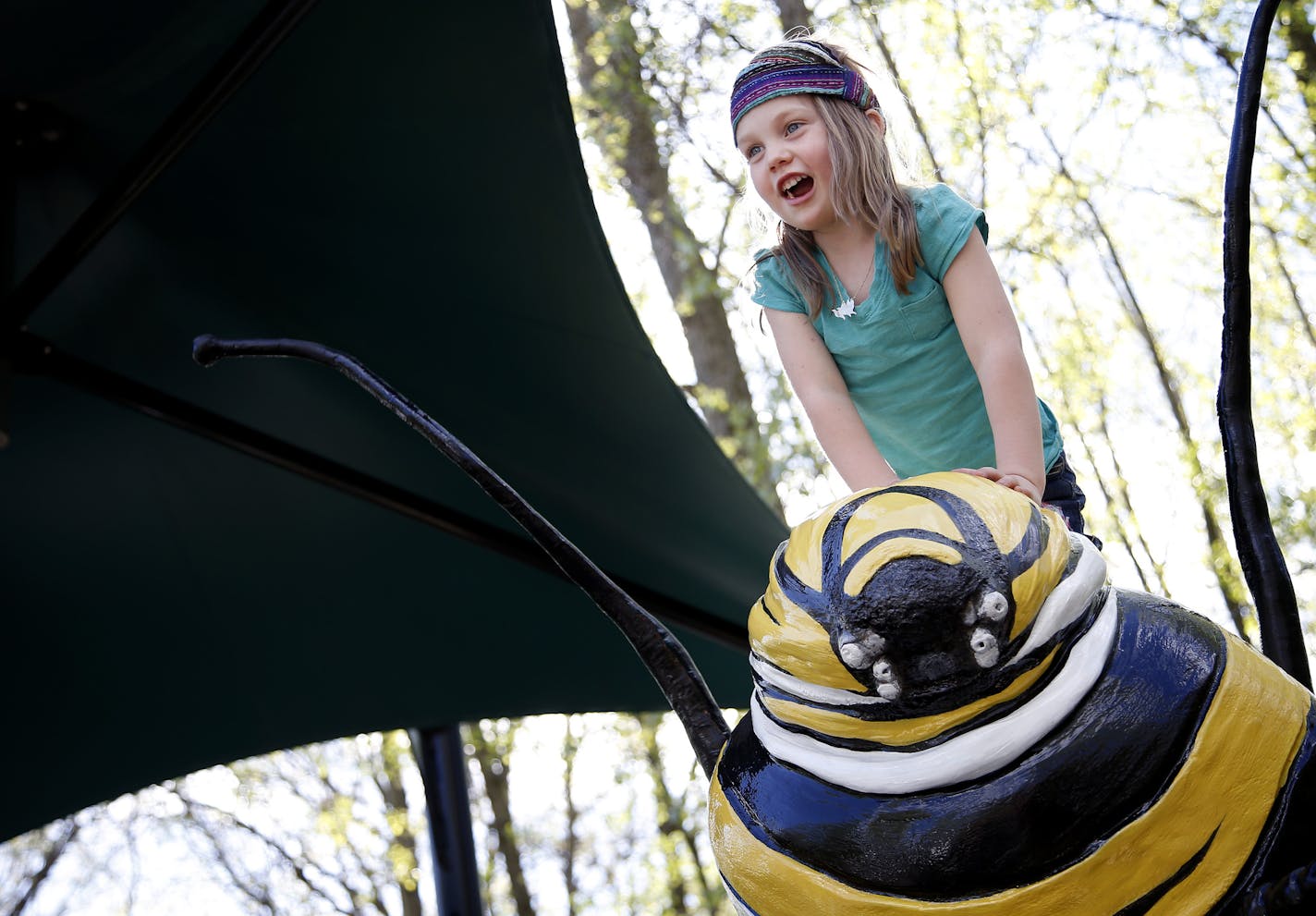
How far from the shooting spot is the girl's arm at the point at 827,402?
1.05 m

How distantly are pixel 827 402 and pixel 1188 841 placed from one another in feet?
1.66

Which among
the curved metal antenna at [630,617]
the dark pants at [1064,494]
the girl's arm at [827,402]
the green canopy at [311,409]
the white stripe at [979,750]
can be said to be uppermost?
the green canopy at [311,409]

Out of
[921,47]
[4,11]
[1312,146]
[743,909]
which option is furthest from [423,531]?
[921,47]

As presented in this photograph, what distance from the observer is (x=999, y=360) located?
3.06 feet

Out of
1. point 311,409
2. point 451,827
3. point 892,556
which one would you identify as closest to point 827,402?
point 892,556

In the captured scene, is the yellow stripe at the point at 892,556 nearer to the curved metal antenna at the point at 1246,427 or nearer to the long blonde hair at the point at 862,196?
→ the curved metal antenna at the point at 1246,427

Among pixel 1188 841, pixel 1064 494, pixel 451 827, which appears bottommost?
pixel 1188 841

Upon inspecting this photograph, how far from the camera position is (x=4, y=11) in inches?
58.3

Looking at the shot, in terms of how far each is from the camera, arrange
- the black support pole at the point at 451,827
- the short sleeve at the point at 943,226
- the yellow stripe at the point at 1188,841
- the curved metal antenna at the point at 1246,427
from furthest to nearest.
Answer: the black support pole at the point at 451,827 < the short sleeve at the point at 943,226 < the curved metal antenna at the point at 1246,427 < the yellow stripe at the point at 1188,841

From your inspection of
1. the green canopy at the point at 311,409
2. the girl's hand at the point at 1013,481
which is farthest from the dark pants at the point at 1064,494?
the green canopy at the point at 311,409

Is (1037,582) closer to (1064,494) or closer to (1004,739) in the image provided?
(1004,739)

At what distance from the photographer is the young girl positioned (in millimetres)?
1007

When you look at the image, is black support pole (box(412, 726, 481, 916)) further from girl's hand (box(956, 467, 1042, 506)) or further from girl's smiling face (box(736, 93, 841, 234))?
girl's hand (box(956, 467, 1042, 506))

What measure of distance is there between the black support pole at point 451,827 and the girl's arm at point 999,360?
1296 millimetres
